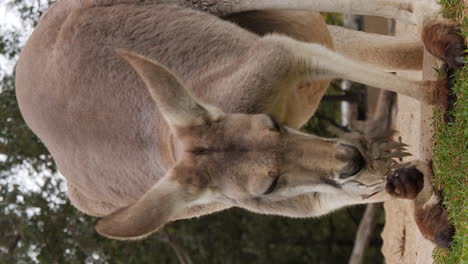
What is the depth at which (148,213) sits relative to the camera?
3.17 metres

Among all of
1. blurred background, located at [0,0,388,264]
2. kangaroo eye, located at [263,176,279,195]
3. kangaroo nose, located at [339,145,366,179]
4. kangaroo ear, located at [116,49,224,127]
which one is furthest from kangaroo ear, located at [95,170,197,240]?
blurred background, located at [0,0,388,264]

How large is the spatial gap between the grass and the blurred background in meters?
5.16

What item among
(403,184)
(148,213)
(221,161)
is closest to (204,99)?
(221,161)

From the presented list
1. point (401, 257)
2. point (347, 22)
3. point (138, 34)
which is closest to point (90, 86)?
point (138, 34)

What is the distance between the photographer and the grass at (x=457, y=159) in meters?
3.29

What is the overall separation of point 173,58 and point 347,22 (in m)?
5.66

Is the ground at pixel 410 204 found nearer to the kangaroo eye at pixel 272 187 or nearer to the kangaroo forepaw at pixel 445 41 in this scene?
the kangaroo forepaw at pixel 445 41

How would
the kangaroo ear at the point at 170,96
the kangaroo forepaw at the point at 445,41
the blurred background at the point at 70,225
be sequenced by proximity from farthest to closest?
the blurred background at the point at 70,225 → the kangaroo forepaw at the point at 445,41 → the kangaroo ear at the point at 170,96

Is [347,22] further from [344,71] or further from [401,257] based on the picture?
[344,71]

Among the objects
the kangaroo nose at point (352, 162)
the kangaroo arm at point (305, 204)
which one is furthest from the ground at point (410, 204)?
the kangaroo nose at point (352, 162)

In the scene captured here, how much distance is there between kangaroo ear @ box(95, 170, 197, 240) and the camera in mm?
3031

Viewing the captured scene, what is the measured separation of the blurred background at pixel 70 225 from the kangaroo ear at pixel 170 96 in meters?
5.52

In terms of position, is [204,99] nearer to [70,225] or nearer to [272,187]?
[272,187]

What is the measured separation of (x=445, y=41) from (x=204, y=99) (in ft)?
4.98
